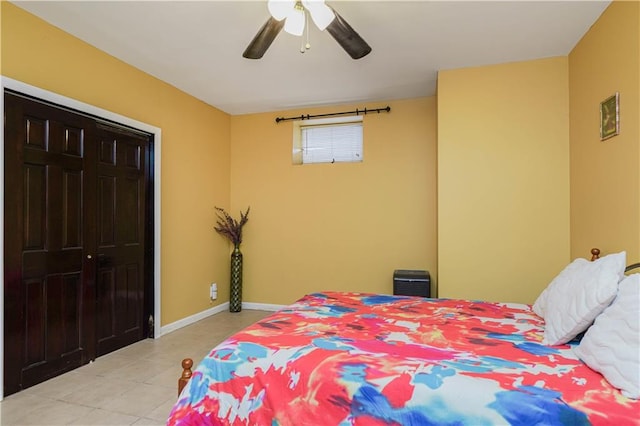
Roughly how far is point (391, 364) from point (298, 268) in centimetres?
336

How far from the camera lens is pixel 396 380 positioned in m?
1.35

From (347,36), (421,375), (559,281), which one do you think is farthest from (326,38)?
(421,375)

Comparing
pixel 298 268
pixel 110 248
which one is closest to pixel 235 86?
pixel 110 248

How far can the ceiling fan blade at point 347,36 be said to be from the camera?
7.03 feet

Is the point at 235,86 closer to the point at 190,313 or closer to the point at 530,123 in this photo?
the point at 190,313

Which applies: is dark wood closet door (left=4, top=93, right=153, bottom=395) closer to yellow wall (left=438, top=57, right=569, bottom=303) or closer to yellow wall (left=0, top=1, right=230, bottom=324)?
yellow wall (left=0, top=1, right=230, bottom=324)

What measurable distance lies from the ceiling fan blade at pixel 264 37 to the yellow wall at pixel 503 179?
186cm

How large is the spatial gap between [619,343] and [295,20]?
2.29m

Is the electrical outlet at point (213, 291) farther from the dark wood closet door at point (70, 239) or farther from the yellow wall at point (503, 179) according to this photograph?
the yellow wall at point (503, 179)

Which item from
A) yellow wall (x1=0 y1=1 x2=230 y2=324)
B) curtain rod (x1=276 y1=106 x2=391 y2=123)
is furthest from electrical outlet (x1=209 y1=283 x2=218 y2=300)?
curtain rod (x1=276 y1=106 x2=391 y2=123)

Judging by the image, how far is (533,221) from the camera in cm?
316

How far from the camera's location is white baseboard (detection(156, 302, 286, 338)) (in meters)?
3.88

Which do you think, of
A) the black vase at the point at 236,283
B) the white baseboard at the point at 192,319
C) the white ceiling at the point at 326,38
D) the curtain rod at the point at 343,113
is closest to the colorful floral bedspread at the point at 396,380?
the white ceiling at the point at 326,38

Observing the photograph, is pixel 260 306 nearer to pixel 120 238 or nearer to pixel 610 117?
pixel 120 238
